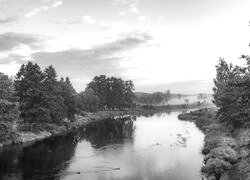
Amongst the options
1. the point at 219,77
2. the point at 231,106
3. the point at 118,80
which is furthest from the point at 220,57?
the point at 118,80

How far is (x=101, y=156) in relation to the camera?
5319 cm

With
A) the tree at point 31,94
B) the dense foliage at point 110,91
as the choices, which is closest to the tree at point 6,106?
the tree at point 31,94

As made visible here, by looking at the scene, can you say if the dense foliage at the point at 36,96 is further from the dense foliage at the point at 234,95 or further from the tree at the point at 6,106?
the dense foliage at the point at 234,95

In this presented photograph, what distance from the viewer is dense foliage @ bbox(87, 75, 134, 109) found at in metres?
175

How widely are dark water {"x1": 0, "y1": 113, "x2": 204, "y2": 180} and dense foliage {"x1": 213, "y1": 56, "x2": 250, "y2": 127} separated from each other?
28.0ft

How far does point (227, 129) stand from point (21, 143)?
1784 inches

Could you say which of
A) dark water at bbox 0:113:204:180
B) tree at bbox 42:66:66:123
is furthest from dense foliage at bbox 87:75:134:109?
dark water at bbox 0:113:204:180

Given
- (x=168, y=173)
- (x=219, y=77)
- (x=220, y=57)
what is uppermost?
(x=220, y=57)

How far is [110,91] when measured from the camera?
179625 mm

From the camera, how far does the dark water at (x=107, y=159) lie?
41.0m

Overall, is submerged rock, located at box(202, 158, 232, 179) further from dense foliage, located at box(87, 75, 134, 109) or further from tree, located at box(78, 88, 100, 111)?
dense foliage, located at box(87, 75, 134, 109)

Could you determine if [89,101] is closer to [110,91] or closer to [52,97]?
[110,91]

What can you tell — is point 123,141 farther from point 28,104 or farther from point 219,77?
point 219,77

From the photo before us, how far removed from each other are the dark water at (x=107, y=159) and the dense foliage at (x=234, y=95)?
8.54m
